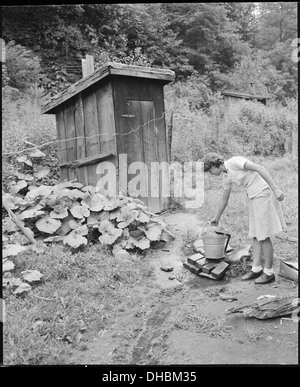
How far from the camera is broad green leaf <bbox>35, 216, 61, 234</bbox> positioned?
5.34 meters

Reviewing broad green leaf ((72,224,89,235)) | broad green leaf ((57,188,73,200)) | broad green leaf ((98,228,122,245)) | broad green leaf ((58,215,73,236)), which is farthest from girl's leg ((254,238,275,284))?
broad green leaf ((57,188,73,200))

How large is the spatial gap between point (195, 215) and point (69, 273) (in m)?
3.21

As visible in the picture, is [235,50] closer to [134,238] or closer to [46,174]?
[46,174]

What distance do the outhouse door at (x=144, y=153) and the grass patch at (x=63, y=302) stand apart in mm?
1991

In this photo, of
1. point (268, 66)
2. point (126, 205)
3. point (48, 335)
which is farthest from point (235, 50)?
point (48, 335)

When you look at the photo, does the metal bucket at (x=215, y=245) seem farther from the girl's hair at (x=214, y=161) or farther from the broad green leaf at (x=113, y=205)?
the broad green leaf at (x=113, y=205)

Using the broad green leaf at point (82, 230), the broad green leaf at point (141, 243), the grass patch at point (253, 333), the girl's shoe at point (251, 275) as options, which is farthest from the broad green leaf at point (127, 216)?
the grass patch at point (253, 333)

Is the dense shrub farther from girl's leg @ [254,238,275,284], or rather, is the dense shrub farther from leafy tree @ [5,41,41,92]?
girl's leg @ [254,238,275,284]

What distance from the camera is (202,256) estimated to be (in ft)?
16.3

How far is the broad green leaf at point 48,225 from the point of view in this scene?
5344 mm

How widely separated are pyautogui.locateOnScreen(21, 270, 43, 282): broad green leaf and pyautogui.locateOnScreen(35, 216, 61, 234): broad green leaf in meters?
1.18

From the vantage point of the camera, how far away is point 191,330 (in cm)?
326

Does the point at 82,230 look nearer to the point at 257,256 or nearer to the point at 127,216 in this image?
the point at 127,216
